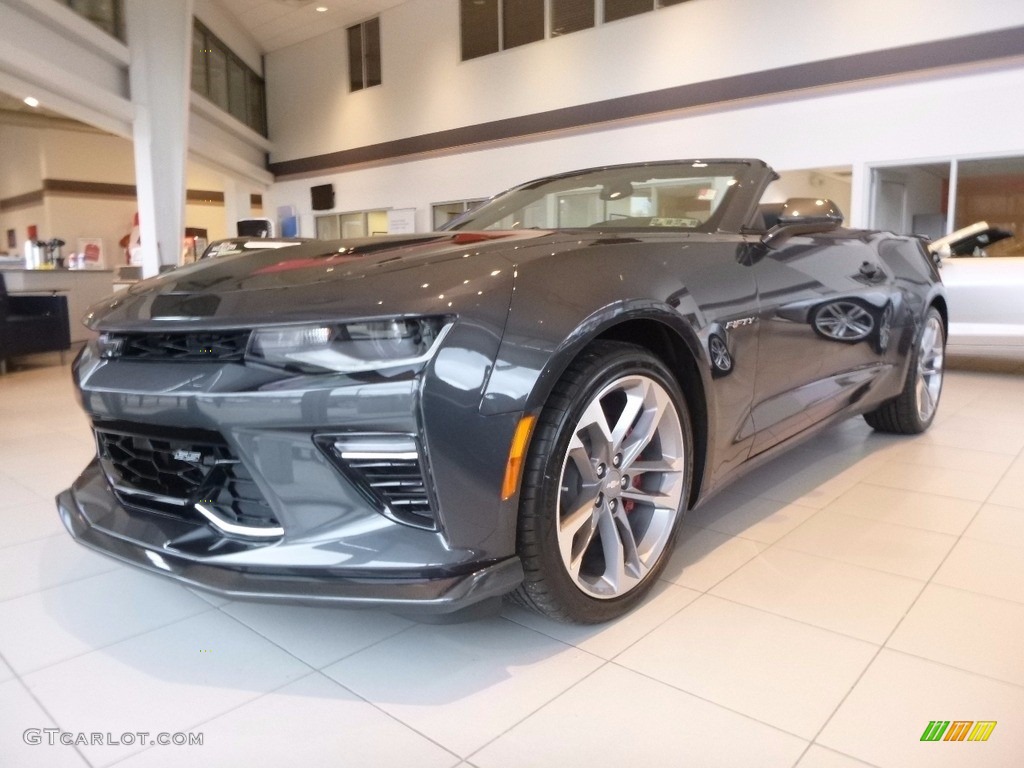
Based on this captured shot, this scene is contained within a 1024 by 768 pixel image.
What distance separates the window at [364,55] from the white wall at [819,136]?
10.1 ft

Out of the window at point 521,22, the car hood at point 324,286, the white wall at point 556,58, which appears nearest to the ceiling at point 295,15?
the white wall at point 556,58

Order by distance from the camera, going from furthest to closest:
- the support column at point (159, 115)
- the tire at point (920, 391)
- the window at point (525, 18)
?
the window at point (525, 18) < the support column at point (159, 115) < the tire at point (920, 391)

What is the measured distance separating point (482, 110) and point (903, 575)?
1098cm

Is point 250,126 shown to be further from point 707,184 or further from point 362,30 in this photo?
point 707,184

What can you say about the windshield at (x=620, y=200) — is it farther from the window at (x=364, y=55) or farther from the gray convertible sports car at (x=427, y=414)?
the window at (x=364, y=55)

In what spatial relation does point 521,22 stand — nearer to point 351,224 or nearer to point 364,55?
point 364,55

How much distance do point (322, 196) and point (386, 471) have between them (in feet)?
47.4

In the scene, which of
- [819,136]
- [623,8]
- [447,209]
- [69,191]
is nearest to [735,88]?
[819,136]

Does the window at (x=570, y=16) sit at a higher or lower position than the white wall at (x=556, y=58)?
higher

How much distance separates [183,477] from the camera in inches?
57.6

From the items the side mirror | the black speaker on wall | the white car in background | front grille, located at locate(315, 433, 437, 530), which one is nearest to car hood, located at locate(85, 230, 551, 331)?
front grille, located at locate(315, 433, 437, 530)

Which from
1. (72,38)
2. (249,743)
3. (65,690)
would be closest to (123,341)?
(65,690)

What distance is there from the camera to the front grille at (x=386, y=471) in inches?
49.6

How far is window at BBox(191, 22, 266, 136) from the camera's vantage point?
1217 centimetres
